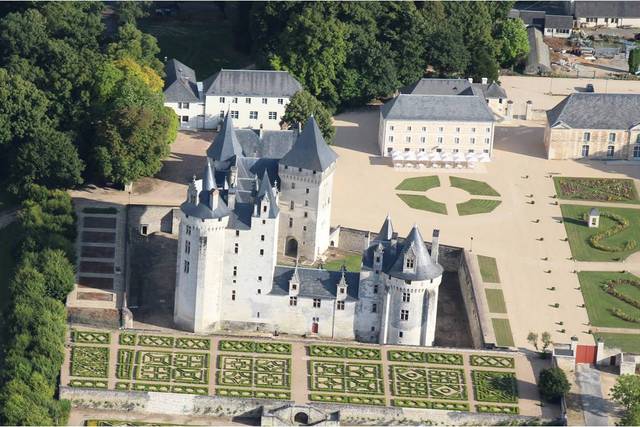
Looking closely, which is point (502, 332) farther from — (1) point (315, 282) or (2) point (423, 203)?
(2) point (423, 203)

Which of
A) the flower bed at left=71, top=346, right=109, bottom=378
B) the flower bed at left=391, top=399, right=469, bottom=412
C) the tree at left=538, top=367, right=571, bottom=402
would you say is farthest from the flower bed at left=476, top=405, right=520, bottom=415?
the flower bed at left=71, top=346, right=109, bottom=378

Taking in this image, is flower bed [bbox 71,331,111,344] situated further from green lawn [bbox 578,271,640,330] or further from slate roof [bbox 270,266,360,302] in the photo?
green lawn [bbox 578,271,640,330]

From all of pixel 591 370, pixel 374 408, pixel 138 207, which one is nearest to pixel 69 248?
pixel 138 207

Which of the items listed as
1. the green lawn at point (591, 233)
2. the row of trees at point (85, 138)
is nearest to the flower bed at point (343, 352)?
the green lawn at point (591, 233)

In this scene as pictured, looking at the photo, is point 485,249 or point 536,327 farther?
point 485,249

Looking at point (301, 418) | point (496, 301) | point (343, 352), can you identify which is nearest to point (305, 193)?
point (496, 301)

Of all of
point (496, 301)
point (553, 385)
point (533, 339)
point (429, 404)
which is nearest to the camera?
point (429, 404)

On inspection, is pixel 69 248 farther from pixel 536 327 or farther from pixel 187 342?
pixel 536 327

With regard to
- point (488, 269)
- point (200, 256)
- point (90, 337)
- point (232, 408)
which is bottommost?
point (232, 408)
